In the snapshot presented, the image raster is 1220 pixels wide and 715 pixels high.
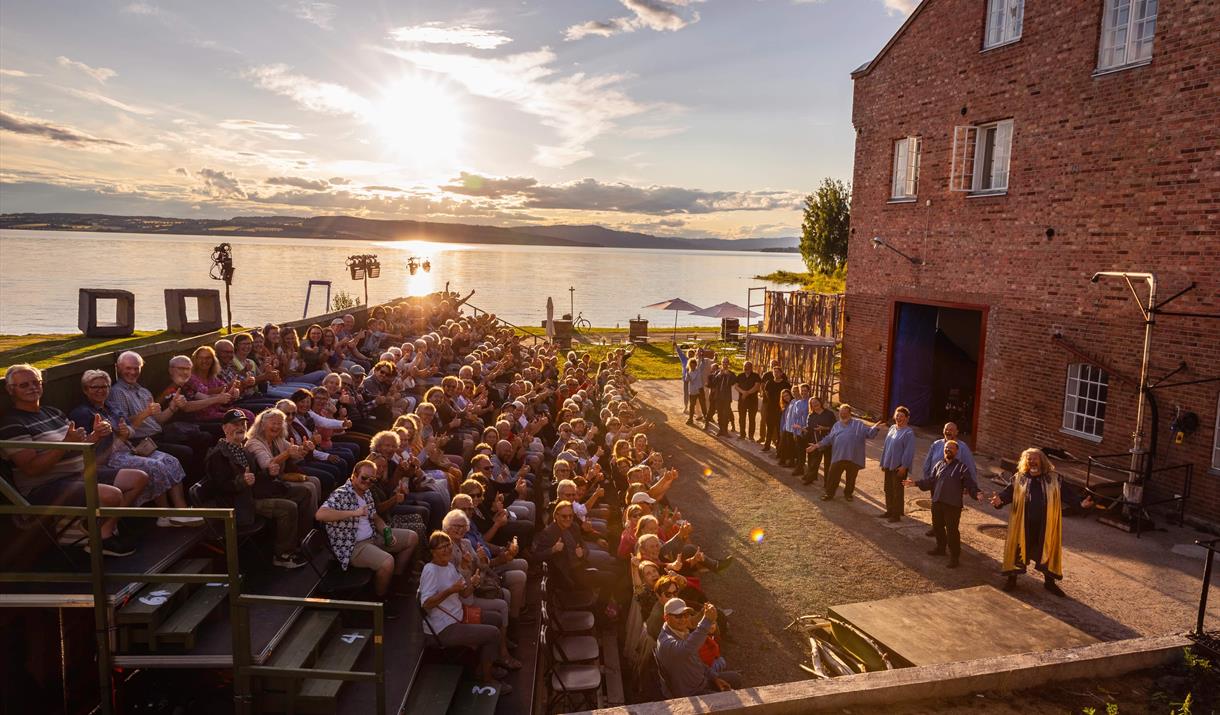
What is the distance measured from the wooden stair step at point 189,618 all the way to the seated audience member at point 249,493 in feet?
2.02

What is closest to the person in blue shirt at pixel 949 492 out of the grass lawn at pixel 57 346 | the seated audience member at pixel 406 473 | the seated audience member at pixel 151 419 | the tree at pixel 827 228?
the seated audience member at pixel 406 473

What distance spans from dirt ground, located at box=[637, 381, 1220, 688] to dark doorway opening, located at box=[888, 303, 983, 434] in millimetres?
4197

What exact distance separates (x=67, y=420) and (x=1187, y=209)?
14.8 metres

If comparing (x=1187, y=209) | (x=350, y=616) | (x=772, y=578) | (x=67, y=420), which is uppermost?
(x=1187, y=209)

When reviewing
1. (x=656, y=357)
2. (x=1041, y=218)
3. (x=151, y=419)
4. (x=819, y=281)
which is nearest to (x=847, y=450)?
(x=1041, y=218)

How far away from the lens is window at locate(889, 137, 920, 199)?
1645 cm

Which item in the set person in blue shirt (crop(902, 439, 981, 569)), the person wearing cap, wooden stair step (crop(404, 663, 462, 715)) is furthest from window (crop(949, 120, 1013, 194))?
wooden stair step (crop(404, 663, 462, 715))

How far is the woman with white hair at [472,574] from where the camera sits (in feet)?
19.4

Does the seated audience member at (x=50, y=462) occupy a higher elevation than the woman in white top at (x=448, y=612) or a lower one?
higher

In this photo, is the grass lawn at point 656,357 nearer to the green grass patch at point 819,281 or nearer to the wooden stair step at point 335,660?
the green grass patch at point 819,281

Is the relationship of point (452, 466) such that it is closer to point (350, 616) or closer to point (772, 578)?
point (350, 616)

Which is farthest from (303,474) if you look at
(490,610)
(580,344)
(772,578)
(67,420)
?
(580,344)

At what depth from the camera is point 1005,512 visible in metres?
11.4

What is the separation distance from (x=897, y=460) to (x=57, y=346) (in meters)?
25.3
